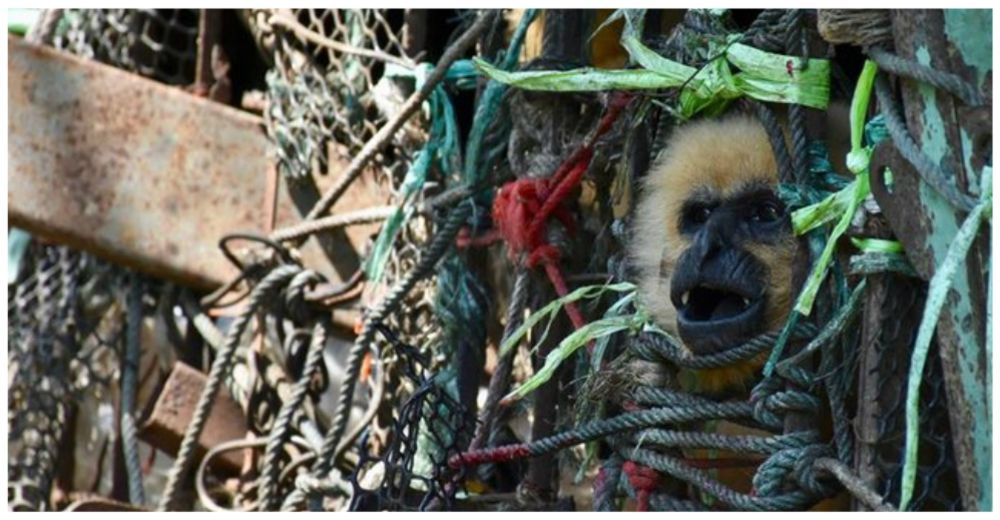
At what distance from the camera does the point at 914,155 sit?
194 cm

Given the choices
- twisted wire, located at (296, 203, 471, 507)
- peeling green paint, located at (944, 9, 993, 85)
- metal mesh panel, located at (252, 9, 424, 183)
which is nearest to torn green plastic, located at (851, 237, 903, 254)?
peeling green paint, located at (944, 9, 993, 85)

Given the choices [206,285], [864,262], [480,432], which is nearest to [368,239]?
[206,285]

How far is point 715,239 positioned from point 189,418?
5.50 feet

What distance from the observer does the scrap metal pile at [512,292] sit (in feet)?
6.68

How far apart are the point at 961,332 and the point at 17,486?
2738 millimetres

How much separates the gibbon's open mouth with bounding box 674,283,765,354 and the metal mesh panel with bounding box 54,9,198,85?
2.04 metres

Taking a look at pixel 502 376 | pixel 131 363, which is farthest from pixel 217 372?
pixel 502 376

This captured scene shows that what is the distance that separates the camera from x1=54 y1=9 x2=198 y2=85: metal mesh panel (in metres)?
4.30

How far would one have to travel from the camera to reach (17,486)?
4180mm

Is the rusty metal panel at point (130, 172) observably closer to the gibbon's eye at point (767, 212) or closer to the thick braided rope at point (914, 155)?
the gibbon's eye at point (767, 212)

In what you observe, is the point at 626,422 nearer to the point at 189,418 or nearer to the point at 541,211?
the point at 541,211

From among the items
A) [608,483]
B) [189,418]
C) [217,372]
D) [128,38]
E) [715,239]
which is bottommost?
[189,418]

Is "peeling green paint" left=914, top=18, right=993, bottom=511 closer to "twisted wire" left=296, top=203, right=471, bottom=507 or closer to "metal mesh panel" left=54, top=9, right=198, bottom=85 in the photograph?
"twisted wire" left=296, top=203, right=471, bottom=507

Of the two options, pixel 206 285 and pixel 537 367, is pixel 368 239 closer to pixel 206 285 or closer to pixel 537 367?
pixel 206 285
